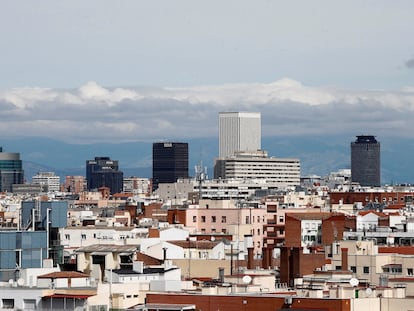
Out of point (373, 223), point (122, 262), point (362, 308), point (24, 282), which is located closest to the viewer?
point (362, 308)

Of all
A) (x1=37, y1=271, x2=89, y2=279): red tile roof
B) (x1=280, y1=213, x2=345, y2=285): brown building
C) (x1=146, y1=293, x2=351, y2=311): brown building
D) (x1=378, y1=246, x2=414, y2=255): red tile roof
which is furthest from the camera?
(x1=280, y1=213, x2=345, y2=285): brown building

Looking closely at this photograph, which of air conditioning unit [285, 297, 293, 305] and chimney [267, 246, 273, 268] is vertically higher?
air conditioning unit [285, 297, 293, 305]

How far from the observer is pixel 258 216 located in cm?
15412

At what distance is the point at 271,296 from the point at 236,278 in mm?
14598

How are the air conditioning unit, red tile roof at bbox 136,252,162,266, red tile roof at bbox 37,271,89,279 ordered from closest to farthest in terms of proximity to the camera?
the air conditioning unit < red tile roof at bbox 37,271,89,279 < red tile roof at bbox 136,252,162,266

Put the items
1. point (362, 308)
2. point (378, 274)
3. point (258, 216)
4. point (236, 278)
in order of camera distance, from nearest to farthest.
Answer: point (362, 308) → point (236, 278) → point (378, 274) → point (258, 216)

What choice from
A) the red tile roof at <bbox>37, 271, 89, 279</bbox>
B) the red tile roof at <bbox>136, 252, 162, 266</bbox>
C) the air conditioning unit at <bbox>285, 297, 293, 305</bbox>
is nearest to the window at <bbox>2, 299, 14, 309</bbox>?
the red tile roof at <bbox>37, 271, 89, 279</bbox>

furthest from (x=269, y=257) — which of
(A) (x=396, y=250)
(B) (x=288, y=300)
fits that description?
(B) (x=288, y=300)

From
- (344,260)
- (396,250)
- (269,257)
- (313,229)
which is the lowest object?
(269,257)

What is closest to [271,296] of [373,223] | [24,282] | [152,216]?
[24,282]

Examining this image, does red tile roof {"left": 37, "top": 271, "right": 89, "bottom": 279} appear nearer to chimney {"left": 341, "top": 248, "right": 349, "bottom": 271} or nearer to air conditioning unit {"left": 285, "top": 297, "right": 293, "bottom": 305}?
air conditioning unit {"left": 285, "top": 297, "right": 293, "bottom": 305}

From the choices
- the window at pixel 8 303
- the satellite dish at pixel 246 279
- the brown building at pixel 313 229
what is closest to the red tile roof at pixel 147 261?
the satellite dish at pixel 246 279

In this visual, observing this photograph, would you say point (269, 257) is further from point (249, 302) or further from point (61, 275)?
point (249, 302)

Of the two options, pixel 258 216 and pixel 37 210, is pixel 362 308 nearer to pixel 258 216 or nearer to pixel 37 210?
pixel 37 210
